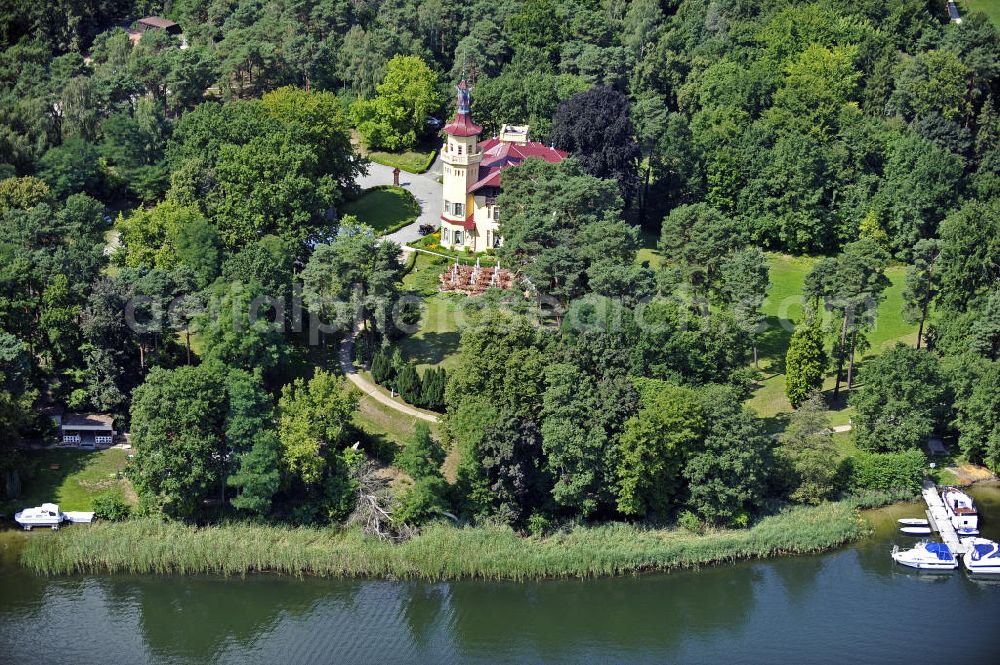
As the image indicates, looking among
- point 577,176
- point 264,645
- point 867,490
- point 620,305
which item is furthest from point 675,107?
point 264,645

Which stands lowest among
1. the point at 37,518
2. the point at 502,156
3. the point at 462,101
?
the point at 37,518

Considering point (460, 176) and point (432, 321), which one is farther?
point (460, 176)

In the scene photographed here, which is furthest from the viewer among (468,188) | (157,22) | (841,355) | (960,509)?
(157,22)

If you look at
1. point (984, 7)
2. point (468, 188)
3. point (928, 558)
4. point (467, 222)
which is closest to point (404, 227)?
point (467, 222)

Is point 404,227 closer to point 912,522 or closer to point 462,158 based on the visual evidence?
point 462,158

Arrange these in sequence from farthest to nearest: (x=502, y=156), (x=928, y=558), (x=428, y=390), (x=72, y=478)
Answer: (x=502, y=156)
(x=428, y=390)
(x=72, y=478)
(x=928, y=558)

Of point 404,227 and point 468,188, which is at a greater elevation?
point 468,188

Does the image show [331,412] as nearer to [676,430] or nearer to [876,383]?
[676,430]
